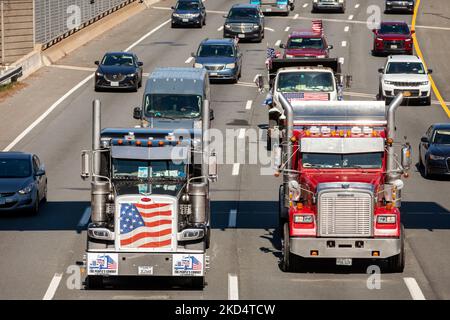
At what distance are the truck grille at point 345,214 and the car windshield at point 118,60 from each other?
106 feet

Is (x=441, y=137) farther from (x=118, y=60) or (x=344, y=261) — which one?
(x=118, y=60)

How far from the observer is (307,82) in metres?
45.1

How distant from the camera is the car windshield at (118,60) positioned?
5850 centimetres

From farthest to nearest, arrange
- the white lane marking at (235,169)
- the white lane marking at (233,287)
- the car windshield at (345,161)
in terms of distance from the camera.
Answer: the white lane marking at (235,169) < the car windshield at (345,161) < the white lane marking at (233,287)

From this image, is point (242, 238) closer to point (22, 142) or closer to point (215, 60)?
point (22, 142)

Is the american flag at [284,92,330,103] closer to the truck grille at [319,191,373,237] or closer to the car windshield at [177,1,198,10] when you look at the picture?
the truck grille at [319,191,373,237]

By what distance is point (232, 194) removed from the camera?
126ft

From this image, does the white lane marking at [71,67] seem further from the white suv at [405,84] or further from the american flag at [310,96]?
the american flag at [310,96]

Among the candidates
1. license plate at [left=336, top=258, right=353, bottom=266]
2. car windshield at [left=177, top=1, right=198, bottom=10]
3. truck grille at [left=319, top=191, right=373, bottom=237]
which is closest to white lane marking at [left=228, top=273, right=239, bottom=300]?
truck grille at [left=319, top=191, right=373, bottom=237]

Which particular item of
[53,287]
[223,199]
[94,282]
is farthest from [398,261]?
[223,199]

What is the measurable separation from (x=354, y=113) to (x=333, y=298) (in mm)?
5434

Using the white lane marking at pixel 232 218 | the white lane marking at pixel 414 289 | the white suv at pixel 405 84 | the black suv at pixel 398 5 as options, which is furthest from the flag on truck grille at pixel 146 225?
the black suv at pixel 398 5

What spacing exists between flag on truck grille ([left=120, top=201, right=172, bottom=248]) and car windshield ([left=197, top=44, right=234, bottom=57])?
1378 inches

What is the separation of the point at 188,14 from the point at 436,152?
38.8 metres
